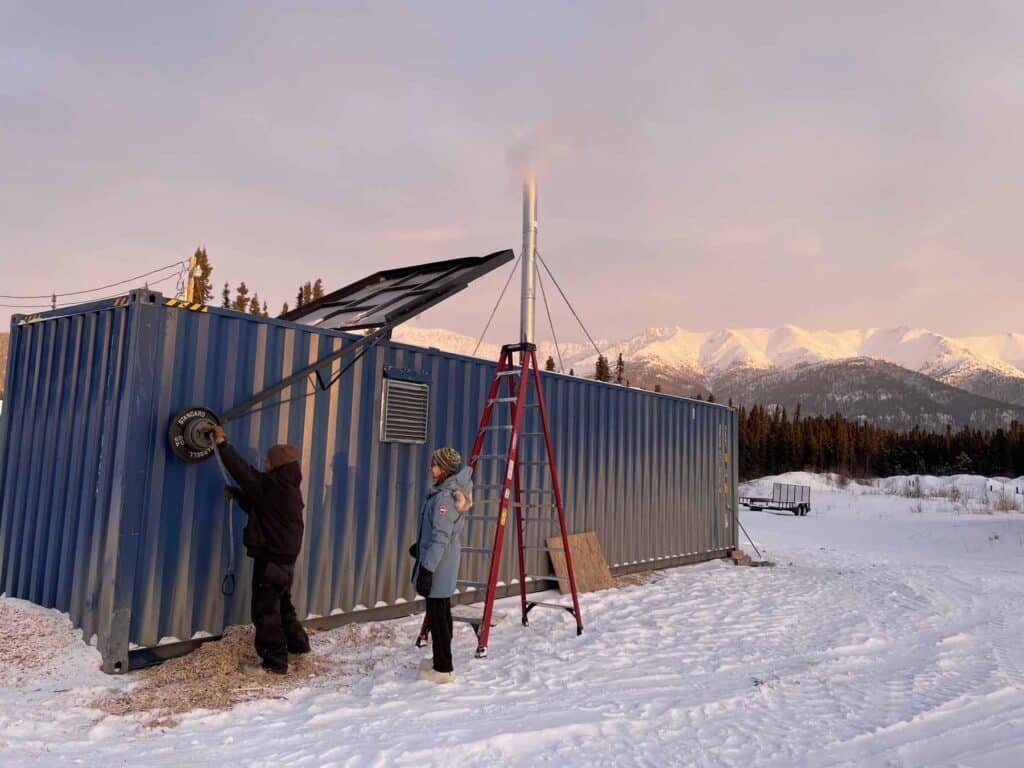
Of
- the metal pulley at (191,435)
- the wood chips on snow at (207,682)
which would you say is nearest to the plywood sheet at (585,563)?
the wood chips on snow at (207,682)

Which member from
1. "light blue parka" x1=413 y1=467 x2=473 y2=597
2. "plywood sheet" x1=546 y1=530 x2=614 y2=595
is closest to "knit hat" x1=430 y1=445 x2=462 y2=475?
"light blue parka" x1=413 y1=467 x2=473 y2=597

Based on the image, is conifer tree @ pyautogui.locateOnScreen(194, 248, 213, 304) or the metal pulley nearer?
the metal pulley

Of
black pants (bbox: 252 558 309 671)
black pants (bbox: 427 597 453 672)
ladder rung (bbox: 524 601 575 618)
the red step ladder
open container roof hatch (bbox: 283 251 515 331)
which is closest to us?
black pants (bbox: 252 558 309 671)

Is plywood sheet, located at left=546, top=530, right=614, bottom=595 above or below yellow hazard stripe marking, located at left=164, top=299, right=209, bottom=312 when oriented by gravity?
below

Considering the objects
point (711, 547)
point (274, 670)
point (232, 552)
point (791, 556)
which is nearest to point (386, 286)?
point (232, 552)

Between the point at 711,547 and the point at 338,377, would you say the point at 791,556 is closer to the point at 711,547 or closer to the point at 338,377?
the point at 711,547

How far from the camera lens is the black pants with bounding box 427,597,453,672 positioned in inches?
204

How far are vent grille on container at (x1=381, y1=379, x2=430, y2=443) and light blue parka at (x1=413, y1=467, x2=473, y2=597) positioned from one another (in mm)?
1875

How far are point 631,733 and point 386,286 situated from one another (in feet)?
17.4

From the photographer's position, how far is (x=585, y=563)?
912cm

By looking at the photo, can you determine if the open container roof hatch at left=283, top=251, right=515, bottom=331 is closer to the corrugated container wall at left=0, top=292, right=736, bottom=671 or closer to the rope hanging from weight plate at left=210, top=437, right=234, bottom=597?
the corrugated container wall at left=0, top=292, right=736, bottom=671

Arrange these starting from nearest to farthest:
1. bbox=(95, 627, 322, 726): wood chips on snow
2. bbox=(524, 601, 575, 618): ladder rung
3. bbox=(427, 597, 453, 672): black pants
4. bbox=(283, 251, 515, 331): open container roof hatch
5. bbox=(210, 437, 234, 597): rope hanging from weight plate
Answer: bbox=(95, 627, 322, 726): wood chips on snow, bbox=(427, 597, 453, 672): black pants, bbox=(210, 437, 234, 597): rope hanging from weight plate, bbox=(283, 251, 515, 331): open container roof hatch, bbox=(524, 601, 575, 618): ladder rung

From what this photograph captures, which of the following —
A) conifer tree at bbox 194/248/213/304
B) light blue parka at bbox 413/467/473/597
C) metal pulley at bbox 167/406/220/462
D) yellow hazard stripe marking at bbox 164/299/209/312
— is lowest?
light blue parka at bbox 413/467/473/597

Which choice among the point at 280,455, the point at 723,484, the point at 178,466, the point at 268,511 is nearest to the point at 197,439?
the point at 178,466
